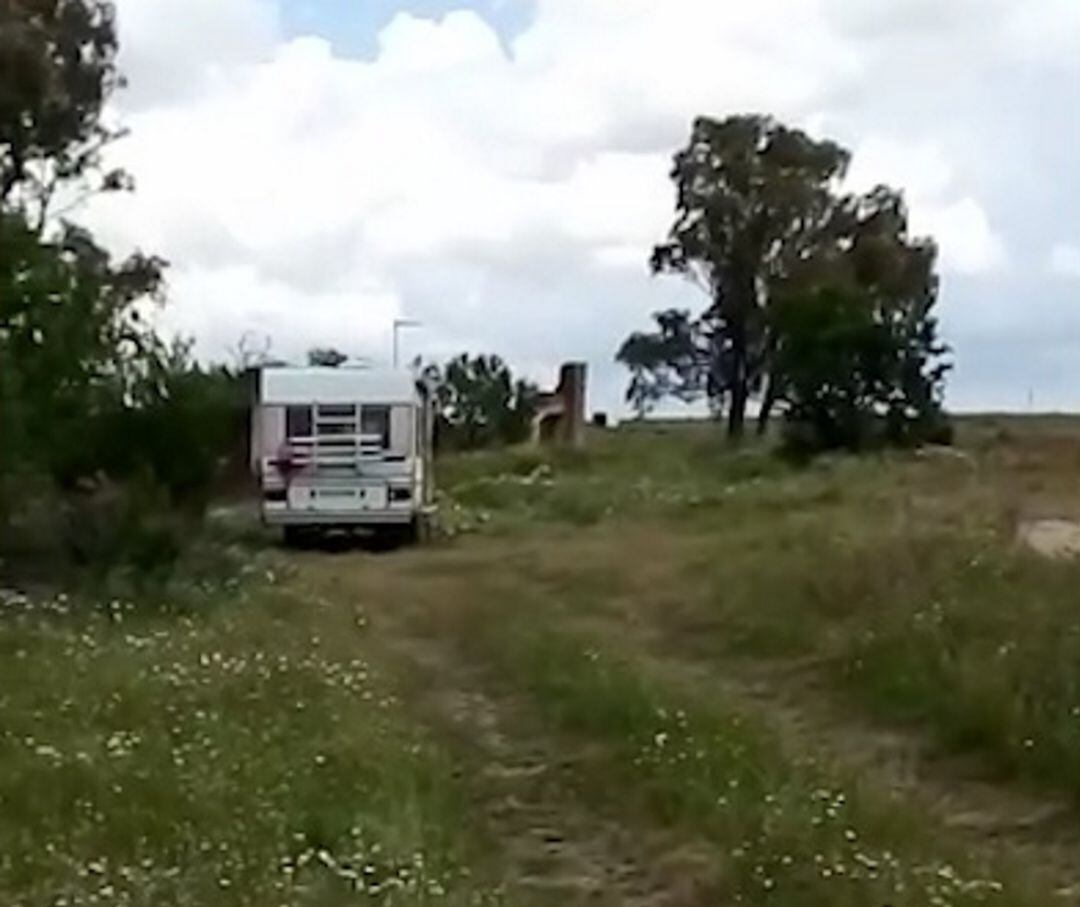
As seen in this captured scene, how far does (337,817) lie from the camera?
843cm

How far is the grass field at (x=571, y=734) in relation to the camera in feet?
25.5

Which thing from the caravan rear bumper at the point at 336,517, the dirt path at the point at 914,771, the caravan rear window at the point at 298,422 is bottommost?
the dirt path at the point at 914,771

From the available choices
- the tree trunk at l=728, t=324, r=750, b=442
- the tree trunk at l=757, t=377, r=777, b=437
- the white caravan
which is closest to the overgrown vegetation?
the white caravan

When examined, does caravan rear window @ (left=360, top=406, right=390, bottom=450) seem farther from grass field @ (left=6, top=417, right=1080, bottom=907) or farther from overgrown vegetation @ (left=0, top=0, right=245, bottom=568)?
grass field @ (left=6, top=417, right=1080, bottom=907)

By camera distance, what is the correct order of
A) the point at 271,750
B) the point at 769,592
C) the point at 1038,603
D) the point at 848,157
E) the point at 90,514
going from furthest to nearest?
the point at 848,157, the point at 90,514, the point at 769,592, the point at 1038,603, the point at 271,750

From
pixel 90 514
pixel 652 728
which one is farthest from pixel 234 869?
pixel 90 514

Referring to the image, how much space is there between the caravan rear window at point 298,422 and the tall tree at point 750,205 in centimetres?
2783

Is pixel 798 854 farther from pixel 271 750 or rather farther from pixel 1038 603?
pixel 1038 603

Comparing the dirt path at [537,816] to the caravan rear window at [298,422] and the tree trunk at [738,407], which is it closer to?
the caravan rear window at [298,422]

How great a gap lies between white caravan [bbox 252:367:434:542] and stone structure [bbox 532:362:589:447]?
993 inches

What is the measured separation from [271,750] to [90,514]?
32.9 feet

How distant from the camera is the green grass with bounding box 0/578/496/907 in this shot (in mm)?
7215

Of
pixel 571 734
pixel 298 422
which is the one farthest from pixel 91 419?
pixel 571 734

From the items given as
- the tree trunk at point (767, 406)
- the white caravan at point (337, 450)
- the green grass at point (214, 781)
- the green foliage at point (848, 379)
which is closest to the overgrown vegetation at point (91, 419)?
the white caravan at point (337, 450)
